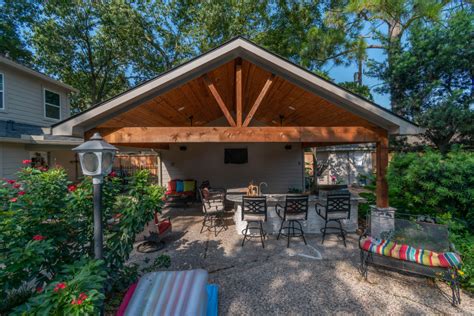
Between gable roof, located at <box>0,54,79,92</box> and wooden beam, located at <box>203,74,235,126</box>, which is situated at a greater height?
gable roof, located at <box>0,54,79,92</box>

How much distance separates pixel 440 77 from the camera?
7.50m

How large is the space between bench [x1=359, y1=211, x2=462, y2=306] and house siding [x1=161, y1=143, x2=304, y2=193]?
16.3ft

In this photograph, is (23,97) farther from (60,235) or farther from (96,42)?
(60,235)

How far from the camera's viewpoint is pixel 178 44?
1408 centimetres

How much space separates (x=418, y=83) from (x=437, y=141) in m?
2.29

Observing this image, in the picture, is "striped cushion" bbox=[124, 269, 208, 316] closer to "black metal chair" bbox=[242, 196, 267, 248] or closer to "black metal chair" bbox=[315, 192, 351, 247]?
"black metal chair" bbox=[242, 196, 267, 248]

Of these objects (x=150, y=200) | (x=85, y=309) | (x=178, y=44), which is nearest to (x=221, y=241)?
(x=150, y=200)

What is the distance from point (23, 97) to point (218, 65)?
873 cm

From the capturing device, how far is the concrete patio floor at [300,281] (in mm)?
2723

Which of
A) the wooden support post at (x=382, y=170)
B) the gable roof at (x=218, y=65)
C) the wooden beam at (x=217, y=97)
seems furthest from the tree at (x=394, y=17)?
the wooden beam at (x=217, y=97)

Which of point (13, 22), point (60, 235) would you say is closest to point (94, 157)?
point (60, 235)

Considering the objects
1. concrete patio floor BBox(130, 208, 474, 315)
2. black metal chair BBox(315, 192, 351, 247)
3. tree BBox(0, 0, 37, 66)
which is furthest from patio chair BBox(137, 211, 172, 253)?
tree BBox(0, 0, 37, 66)

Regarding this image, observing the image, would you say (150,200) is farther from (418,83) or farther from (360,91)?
(360,91)

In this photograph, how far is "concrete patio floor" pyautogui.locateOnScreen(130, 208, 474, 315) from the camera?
8.93 ft
